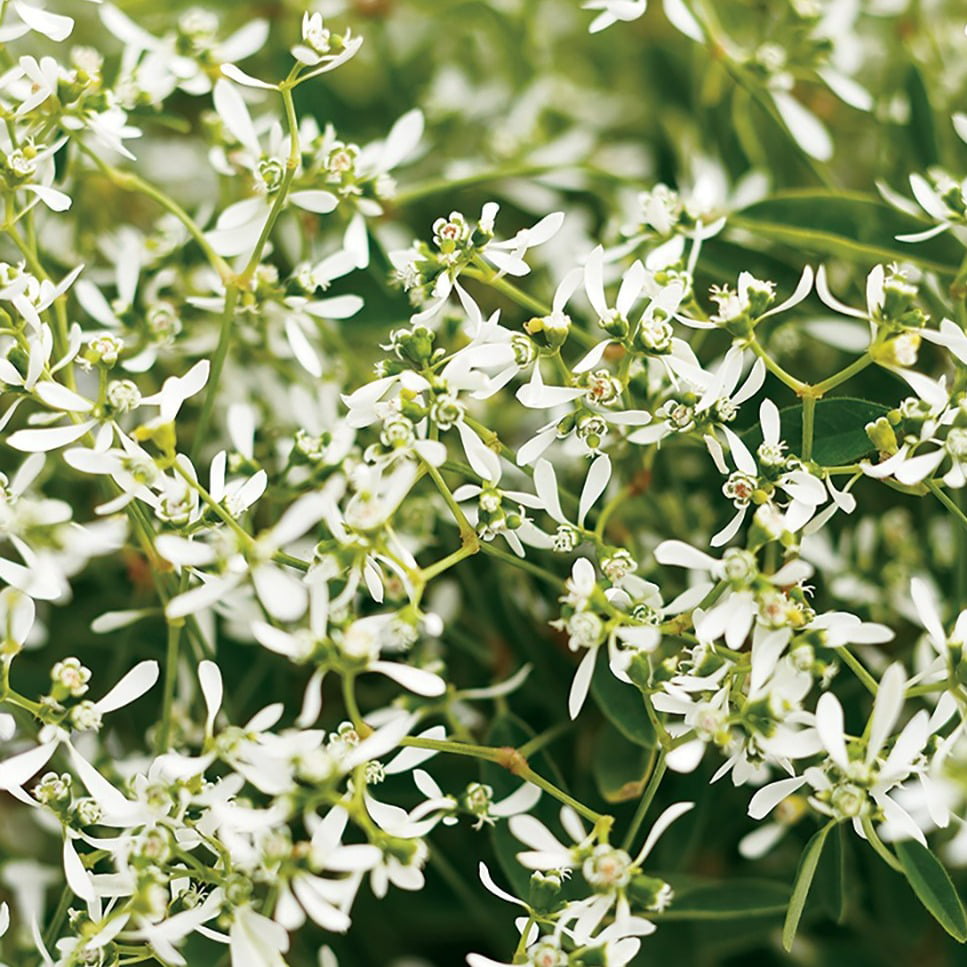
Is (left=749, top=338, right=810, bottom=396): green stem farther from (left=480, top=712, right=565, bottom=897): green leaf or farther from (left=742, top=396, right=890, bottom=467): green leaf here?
(left=480, top=712, right=565, bottom=897): green leaf

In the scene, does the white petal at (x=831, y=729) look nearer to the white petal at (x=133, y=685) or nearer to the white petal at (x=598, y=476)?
the white petal at (x=598, y=476)

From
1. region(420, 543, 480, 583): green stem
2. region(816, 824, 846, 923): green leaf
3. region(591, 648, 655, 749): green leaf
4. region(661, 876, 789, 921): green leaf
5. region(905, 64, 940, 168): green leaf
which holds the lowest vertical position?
region(661, 876, 789, 921): green leaf

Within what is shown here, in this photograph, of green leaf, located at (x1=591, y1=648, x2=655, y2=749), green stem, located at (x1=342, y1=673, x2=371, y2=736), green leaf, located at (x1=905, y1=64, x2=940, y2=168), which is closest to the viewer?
green stem, located at (x1=342, y1=673, x2=371, y2=736)

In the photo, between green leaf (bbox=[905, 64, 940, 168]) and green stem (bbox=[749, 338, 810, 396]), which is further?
green leaf (bbox=[905, 64, 940, 168])

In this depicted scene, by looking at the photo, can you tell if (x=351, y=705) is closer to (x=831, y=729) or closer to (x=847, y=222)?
(x=831, y=729)

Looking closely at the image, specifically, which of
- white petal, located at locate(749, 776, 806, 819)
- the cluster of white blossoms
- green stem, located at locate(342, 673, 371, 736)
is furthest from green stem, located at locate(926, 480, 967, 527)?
green stem, located at locate(342, 673, 371, 736)

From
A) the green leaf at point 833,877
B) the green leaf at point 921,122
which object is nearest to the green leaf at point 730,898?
the green leaf at point 833,877
